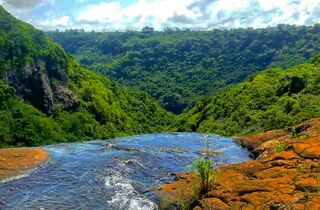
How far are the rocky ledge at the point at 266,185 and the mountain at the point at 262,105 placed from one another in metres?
37.9

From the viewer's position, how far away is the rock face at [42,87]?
107 m

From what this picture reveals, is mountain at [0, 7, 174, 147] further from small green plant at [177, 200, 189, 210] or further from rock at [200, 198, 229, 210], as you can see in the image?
rock at [200, 198, 229, 210]

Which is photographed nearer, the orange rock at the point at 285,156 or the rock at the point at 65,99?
the orange rock at the point at 285,156

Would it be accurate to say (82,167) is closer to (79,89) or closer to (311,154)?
(311,154)

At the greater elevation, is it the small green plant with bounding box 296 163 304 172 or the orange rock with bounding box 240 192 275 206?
the small green plant with bounding box 296 163 304 172

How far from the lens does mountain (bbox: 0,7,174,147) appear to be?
96125 mm

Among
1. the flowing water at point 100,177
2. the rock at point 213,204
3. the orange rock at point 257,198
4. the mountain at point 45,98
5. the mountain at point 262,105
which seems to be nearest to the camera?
the orange rock at point 257,198

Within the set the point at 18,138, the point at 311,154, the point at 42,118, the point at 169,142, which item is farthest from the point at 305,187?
the point at 42,118

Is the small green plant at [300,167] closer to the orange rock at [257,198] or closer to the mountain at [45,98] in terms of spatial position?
the orange rock at [257,198]

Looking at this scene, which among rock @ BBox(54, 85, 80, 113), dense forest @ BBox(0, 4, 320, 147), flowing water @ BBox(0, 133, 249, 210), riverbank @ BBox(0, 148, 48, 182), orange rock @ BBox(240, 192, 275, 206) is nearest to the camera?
orange rock @ BBox(240, 192, 275, 206)

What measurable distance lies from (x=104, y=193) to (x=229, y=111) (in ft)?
264

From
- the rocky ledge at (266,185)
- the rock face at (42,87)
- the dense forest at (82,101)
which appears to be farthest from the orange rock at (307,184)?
the rock face at (42,87)

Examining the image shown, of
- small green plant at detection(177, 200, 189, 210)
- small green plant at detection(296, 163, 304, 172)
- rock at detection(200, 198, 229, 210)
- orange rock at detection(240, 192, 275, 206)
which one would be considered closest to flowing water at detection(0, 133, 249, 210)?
small green plant at detection(177, 200, 189, 210)

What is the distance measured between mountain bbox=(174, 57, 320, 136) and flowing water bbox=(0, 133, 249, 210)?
3274cm
